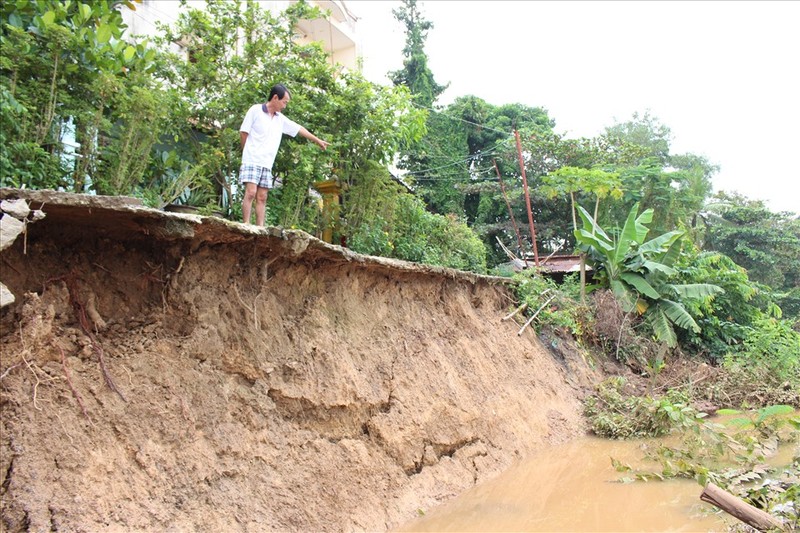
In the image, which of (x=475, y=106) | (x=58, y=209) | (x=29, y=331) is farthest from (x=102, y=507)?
(x=475, y=106)

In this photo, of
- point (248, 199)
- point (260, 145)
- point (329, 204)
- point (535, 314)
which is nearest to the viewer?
point (248, 199)

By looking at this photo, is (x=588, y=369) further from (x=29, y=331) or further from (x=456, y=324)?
(x=29, y=331)

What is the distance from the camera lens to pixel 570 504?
5707mm

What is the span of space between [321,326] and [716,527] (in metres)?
3.90

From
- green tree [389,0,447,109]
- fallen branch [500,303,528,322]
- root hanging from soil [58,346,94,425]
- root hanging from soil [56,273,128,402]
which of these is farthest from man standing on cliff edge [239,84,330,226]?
green tree [389,0,447,109]

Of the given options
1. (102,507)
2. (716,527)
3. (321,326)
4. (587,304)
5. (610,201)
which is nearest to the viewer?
(102,507)

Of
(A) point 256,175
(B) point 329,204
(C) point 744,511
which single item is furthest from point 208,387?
(B) point 329,204

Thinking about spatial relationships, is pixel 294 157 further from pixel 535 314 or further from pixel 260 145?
pixel 535 314

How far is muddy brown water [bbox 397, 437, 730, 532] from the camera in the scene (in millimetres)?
5039

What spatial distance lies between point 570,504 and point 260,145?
15.8ft

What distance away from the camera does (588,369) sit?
10.7 meters

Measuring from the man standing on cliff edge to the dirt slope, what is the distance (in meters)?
0.96

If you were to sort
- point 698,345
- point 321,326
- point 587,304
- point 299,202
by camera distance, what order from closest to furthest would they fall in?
point 321,326 < point 299,202 < point 587,304 < point 698,345

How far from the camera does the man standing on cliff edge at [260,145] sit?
5.76 metres
